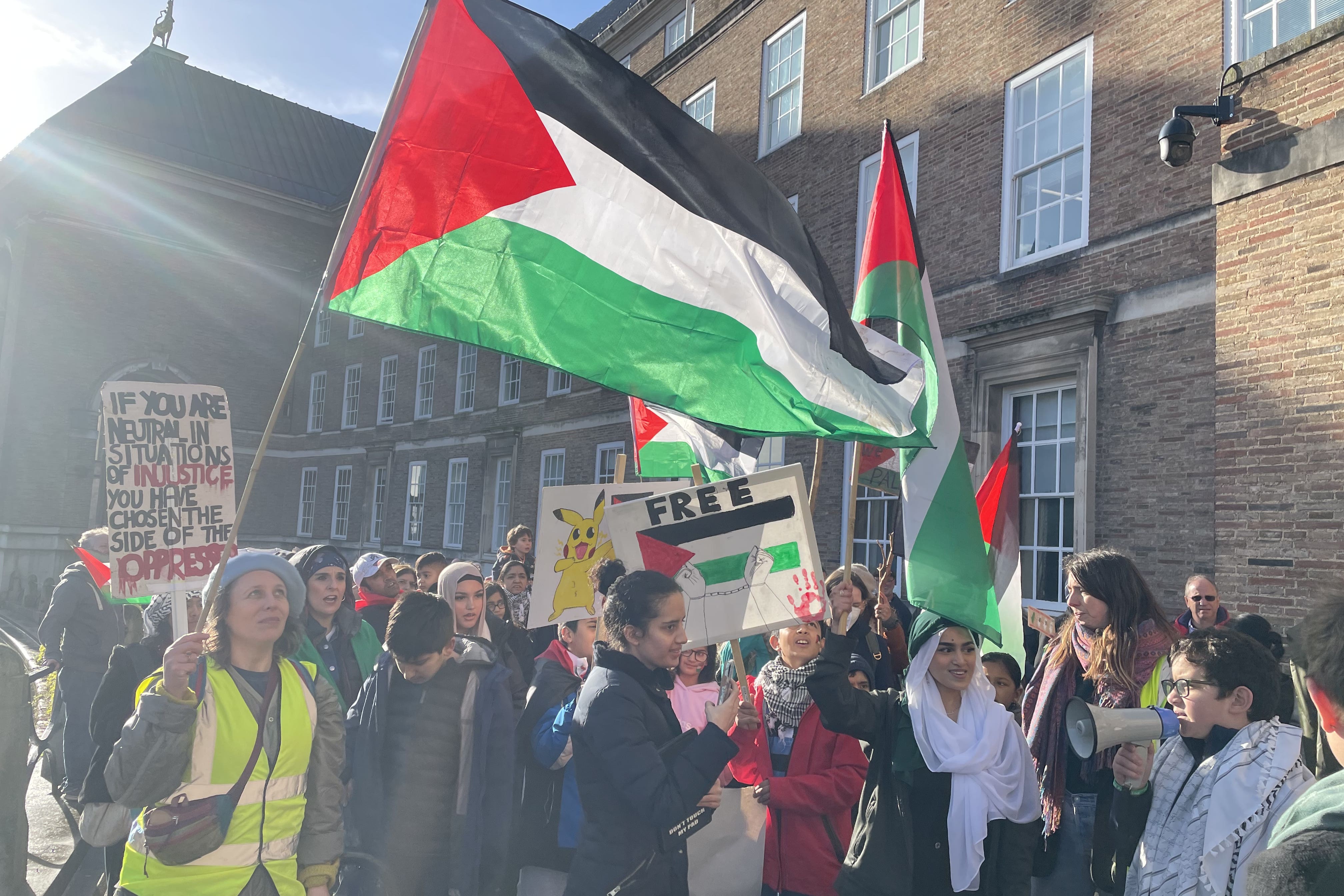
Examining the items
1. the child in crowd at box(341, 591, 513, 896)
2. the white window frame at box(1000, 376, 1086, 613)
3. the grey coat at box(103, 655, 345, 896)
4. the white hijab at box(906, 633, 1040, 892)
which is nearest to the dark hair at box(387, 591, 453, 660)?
the child in crowd at box(341, 591, 513, 896)

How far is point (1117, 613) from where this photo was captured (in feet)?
13.4

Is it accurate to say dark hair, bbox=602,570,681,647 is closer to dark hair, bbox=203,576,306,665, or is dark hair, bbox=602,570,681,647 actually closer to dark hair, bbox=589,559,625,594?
dark hair, bbox=203,576,306,665

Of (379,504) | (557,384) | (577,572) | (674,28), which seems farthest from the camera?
(379,504)

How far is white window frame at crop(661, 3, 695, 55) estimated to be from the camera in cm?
1966

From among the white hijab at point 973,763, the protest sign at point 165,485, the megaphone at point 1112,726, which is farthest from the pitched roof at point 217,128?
the megaphone at point 1112,726

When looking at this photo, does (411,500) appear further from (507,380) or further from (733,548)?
(733,548)

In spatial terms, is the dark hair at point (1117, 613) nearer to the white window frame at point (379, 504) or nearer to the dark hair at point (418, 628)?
the dark hair at point (418, 628)

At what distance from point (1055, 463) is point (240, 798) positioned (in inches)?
360

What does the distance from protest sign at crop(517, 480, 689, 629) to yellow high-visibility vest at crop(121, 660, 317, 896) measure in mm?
1768

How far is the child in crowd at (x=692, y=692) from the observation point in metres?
4.16

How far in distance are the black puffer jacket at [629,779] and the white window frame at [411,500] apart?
78.2 ft

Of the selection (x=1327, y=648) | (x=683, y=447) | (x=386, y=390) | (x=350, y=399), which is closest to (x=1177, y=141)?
(x=683, y=447)

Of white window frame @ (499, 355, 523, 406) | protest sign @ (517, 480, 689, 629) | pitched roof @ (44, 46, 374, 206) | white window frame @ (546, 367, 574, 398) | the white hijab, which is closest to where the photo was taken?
the white hijab

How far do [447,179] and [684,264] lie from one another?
0.98 metres
